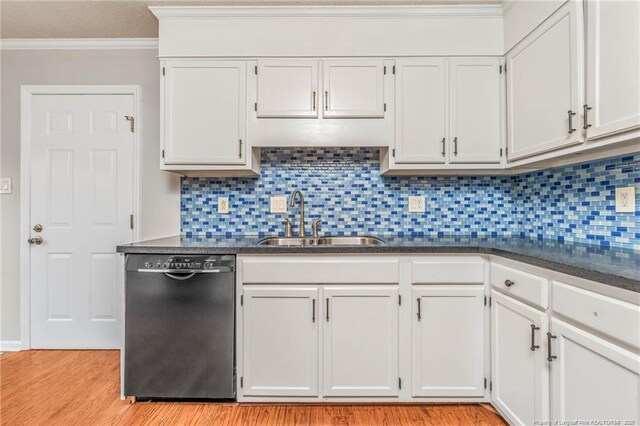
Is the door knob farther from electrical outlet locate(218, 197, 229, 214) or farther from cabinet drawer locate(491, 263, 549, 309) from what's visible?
cabinet drawer locate(491, 263, 549, 309)

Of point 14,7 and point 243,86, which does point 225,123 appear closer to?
point 243,86

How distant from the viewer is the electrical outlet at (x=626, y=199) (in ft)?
5.17

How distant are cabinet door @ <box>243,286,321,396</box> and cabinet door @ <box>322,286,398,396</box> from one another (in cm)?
8

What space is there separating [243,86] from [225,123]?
25 cm

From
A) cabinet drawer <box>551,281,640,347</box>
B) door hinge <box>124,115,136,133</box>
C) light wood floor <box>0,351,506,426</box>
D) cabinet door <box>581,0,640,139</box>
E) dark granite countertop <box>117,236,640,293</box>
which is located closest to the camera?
cabinet drawer <box>551,281,640,347</box>

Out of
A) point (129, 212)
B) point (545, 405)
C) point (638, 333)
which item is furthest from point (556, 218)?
point (129, 212)

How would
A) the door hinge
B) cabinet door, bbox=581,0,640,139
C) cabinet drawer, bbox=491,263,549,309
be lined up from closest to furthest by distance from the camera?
cabinet door, bbox=581,0,640,139 → cabinet drawer, bbox=491,263,549,309 → the door hinge

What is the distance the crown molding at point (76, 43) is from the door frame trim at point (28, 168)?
30 cm

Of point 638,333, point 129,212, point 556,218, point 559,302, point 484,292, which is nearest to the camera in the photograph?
point 638,333

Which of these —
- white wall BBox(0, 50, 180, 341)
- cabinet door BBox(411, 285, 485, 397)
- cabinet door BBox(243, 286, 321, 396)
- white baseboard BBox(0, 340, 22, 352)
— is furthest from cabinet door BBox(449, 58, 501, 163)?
white baseboard BBox(0, 340, 22, 352)

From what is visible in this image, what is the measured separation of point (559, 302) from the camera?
4.15 ft

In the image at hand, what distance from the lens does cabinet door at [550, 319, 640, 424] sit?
3.23 ft

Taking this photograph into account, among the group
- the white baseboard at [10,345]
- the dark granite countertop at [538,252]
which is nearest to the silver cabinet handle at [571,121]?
the dark granite countertop at [538,252]

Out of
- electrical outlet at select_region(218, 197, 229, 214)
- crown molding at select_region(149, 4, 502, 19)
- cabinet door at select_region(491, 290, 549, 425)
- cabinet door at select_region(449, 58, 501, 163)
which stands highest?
crown molding at select_region(149, 4, 502, 19)
